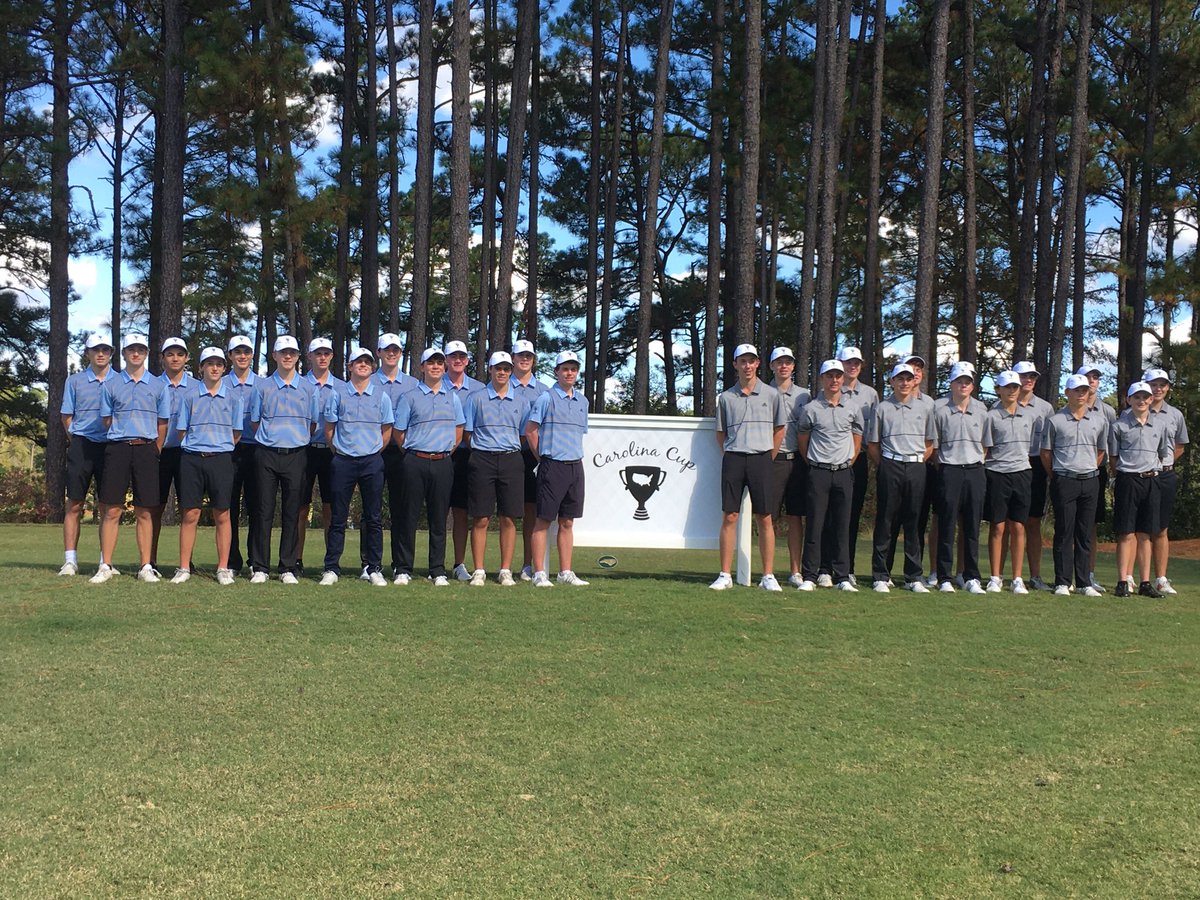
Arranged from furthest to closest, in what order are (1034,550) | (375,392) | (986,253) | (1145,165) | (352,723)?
(986,253)
(1145,165)
(1034,550)
(375,392)
(352,723)

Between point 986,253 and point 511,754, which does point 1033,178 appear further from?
point 511,754

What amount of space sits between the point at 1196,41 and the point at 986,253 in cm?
966

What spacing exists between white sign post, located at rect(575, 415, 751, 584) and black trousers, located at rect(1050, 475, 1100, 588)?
298 centimetres

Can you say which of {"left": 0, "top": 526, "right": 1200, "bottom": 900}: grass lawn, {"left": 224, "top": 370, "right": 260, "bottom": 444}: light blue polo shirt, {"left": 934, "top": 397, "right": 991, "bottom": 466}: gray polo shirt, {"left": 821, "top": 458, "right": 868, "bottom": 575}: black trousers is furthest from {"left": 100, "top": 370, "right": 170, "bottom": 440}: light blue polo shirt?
{"left": 934, "top": 397, "right": 991, "bottom": 466}: gray polo shirt

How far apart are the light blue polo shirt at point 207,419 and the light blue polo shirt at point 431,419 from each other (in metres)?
1.42

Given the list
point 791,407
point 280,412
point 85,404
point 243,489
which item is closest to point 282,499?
point 280,412

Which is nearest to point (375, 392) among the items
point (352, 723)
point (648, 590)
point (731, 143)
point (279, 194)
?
point (648, 590)

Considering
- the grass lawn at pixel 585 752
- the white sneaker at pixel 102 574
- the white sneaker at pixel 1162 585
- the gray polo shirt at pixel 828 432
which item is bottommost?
the grass lawn at pixel 585 752

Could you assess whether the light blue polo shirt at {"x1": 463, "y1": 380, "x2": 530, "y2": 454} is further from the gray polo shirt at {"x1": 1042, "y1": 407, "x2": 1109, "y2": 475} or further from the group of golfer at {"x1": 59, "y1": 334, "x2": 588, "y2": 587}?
the gray polo shirt at {"x1": 1042, "y1": 407, "x2": 1109, "y2": 475}

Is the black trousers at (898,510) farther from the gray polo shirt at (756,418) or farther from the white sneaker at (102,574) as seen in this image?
the white sneaker at (102,574)

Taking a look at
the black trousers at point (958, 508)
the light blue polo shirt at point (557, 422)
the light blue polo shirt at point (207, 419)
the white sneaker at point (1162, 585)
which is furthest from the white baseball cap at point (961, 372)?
the light blue polo shirt at point (207, 419)

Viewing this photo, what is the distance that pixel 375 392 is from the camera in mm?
9594

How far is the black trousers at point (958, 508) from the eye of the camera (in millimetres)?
9953

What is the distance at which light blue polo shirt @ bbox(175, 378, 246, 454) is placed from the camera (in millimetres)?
9266
